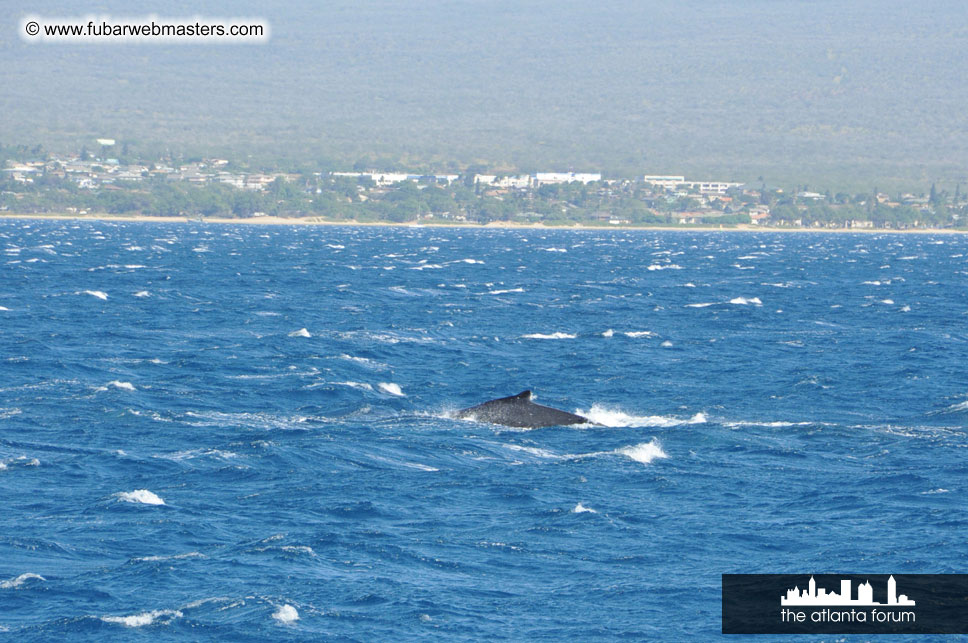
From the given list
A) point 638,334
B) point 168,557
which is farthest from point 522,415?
point 638,334

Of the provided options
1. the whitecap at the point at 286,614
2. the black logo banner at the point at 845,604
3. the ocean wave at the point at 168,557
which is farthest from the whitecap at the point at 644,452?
the whitecap at the point at 286,614

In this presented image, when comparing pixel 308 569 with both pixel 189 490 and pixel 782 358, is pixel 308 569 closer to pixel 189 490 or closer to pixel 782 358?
pixel 189 490

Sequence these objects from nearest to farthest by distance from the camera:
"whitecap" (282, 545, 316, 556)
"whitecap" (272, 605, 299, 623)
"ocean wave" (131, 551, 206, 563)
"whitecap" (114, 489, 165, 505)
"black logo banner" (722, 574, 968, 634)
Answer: "whitecap" (272, 605, 299, 623)
"black logo banner" (722, 574, 968, 634)
"ocean wave" (131, 551, 206, 563)
"whitecap" (282, 545, 316, 556)
"whitecap" (114, 489, 165, 505)

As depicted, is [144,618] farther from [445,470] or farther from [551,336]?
[551,336]

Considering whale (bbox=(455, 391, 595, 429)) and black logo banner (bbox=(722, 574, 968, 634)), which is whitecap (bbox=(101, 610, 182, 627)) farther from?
whale (bbox=(455, 391, 595, 429))

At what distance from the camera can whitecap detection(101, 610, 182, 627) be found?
2273 centimetres

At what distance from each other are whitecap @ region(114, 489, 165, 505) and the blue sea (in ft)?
0.25

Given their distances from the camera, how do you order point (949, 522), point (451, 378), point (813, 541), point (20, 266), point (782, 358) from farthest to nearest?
1. point (20, 266)
2. point (782, 358)
3. point (451, 378)
4. point (949, 522)
5. point (813, 541)

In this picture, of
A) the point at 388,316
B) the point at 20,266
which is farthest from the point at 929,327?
the point at 20,266

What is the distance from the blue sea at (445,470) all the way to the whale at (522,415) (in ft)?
3.68

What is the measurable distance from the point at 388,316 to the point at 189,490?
146 feet

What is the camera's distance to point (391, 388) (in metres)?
48.5

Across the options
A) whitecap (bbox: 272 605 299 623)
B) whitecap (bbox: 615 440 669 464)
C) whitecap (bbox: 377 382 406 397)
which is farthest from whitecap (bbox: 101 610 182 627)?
whitecap (bbox: 377 382 406 397)

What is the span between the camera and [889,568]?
2630cm
